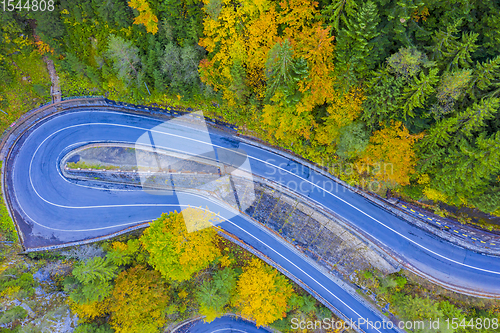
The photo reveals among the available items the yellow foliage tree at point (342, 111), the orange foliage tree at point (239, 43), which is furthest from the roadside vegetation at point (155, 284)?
the yellow foliage tree at point (342, 111)

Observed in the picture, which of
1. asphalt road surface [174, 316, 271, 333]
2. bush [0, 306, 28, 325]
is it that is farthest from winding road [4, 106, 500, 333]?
asphalt road surface [174, 316, 271, 333]

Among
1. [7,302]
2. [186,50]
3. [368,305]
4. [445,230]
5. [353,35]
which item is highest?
[186,50]

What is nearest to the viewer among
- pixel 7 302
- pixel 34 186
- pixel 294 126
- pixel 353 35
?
pixel 353 35

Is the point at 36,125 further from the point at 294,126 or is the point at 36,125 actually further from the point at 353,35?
the point at 353,35

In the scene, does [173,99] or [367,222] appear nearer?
[367,222]

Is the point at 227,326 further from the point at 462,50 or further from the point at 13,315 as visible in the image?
the point at 462,50

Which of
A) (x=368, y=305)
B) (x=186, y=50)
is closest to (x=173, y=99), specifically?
(x=186, y=50)

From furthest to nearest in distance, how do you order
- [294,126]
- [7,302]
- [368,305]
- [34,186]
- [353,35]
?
[34,186], [368,305], [7,302], [294,126], [353,35]
